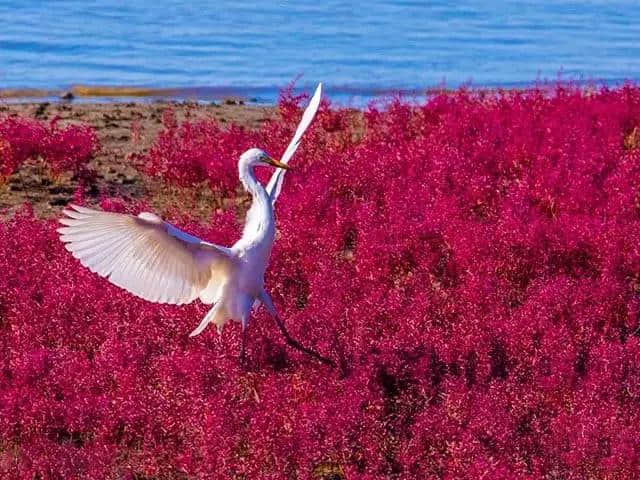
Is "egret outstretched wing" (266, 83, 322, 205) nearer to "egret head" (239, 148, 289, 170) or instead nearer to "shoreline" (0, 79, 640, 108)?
"egret head" (239, 148, 289, 170)

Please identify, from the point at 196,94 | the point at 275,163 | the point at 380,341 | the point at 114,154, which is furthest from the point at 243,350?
the point at 196,94

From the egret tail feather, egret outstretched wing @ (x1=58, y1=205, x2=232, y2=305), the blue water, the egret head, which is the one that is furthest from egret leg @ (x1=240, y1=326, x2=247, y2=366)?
the blue water

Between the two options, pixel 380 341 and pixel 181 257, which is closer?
pixel 181 257

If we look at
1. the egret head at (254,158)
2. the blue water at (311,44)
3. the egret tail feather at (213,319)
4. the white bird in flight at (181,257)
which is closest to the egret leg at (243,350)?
the white bird in flight at (181,257)

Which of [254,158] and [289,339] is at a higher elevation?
[254,158]

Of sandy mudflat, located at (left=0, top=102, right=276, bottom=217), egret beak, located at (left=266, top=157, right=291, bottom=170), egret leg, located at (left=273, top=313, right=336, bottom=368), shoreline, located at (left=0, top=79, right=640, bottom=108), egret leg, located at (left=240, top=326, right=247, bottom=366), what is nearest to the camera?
egret leg, located at (left=273, top=313, right=336, bottom=368)

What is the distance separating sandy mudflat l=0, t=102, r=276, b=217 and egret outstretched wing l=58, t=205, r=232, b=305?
3719mm

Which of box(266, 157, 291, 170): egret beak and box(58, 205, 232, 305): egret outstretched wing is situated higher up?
box(266, 157, 291, 170): egret beak

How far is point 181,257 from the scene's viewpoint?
6.77 meters

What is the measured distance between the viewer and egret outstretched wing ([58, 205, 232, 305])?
21.2 ft

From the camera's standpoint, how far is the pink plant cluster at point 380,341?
5902mm

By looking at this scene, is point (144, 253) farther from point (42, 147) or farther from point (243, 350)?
point (42, 147)

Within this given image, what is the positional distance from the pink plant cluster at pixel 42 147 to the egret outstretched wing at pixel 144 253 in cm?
415

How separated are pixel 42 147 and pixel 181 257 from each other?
14.2 feet
